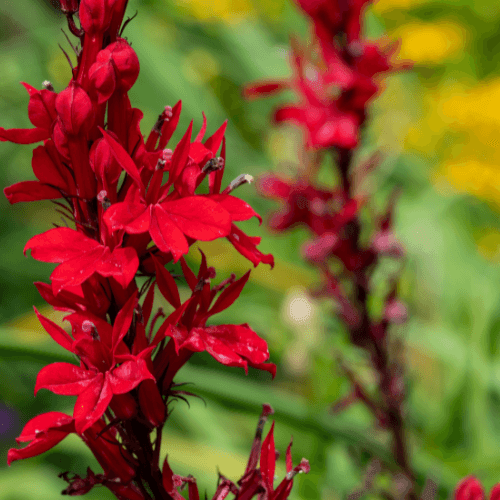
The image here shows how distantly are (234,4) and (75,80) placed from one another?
2078mm

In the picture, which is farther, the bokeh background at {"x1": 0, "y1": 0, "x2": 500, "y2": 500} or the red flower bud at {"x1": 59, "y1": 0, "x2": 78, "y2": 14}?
the bokeh background at {"x1": 0, "y1": 0, "x2": 500, "y2": 500}

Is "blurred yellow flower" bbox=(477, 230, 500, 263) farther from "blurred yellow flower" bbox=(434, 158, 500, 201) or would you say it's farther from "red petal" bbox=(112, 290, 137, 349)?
"red petal" bbox=(112, 290, 137, 349)

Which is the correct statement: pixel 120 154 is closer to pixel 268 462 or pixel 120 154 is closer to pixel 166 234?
pixel 166 234

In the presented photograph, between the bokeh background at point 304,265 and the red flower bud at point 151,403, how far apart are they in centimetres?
33

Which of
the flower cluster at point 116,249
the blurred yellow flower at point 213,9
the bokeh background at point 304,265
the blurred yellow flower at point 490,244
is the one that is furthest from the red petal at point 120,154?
the blurred yellow flower at point 213,9

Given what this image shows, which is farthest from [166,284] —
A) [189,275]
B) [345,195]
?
[345,195]

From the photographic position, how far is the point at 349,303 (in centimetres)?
76

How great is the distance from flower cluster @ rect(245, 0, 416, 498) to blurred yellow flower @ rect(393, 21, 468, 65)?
1.31 meters

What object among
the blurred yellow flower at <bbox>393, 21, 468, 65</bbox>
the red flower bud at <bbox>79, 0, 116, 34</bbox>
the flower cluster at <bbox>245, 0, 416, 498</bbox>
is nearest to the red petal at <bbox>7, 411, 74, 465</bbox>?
the red flower bud at <bbox>79, 0, 116, 34</bbox>

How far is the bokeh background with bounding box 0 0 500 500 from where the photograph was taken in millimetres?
996

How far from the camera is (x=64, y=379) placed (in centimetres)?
33

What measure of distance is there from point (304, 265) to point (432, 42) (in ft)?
3.12

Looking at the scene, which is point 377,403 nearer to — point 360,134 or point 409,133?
point 360,134

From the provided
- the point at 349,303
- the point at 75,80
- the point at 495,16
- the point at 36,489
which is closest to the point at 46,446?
the point at 75,80
